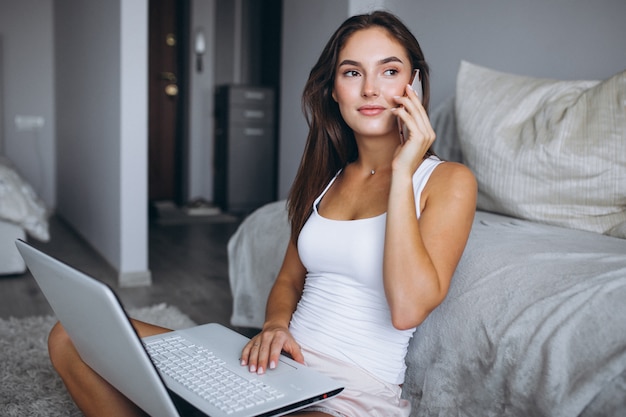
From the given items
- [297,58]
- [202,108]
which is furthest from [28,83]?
[297,58]

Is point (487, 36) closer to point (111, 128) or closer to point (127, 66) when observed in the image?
point (127, 66)

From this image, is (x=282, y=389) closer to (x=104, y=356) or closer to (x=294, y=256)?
(x=104, y=356)

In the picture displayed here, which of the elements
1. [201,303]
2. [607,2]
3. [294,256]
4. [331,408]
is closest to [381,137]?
[294,256]

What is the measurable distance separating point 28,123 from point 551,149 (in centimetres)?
484

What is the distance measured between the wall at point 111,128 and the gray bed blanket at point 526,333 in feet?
7.06

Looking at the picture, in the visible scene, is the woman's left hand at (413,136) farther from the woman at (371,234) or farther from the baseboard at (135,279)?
the baseboard at (135,279)

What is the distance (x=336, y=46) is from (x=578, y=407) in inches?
33.3

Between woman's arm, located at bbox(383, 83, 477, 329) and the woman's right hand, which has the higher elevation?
woman's arm, located at bbox(383, 83, 477, 329)

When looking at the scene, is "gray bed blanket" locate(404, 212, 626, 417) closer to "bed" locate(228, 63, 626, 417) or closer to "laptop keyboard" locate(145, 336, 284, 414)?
"bed" locate(228, 63, 626, 417)

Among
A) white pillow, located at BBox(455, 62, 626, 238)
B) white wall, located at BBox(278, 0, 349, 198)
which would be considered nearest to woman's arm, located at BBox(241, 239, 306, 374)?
white pillow, located at BBox(455, 62, 626, 238)

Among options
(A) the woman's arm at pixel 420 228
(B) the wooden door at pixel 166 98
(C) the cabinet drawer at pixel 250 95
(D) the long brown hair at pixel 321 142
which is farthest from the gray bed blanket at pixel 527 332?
(B) the wooden door at pixel 166 98

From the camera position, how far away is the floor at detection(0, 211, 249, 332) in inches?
110

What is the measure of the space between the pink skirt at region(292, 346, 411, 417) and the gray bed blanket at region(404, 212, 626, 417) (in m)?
0.10

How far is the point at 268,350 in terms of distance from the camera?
45.8 inches
